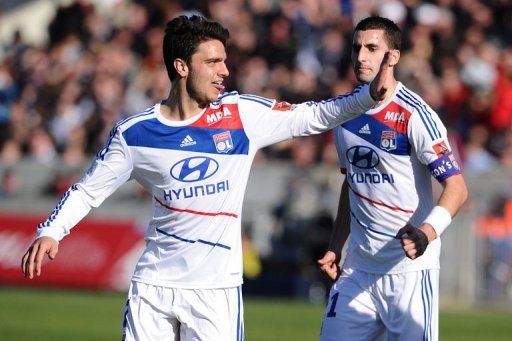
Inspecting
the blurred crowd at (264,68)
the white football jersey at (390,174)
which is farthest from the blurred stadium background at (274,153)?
the white football jersey at (390,174)

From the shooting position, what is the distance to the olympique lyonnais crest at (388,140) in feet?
27.4

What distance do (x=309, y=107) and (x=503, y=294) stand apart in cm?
1126

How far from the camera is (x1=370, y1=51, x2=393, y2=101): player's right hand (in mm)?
7410

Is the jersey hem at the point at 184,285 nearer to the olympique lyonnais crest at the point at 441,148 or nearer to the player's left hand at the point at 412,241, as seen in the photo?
the player's left hand at the point at 412,241

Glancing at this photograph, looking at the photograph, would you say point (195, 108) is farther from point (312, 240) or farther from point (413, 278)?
point (312, 240)

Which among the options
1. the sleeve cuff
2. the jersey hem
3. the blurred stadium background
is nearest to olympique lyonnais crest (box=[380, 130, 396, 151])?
the jersey hem

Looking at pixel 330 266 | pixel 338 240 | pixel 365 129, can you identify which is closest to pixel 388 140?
pixel 365 129

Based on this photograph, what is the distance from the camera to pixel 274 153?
20812mm

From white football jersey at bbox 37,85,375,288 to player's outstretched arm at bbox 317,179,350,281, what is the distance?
1.08 m

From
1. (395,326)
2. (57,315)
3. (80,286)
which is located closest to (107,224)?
(80,286)

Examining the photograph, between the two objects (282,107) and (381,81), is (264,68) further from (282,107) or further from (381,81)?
(381,81)

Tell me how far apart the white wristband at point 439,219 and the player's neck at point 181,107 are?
163 centimetres

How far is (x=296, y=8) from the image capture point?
2259 centimetres

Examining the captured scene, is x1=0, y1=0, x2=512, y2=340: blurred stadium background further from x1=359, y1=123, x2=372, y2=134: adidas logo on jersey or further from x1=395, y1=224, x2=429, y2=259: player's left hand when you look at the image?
x1=395, y1=224, x2=429, y2=259: player's left hand
